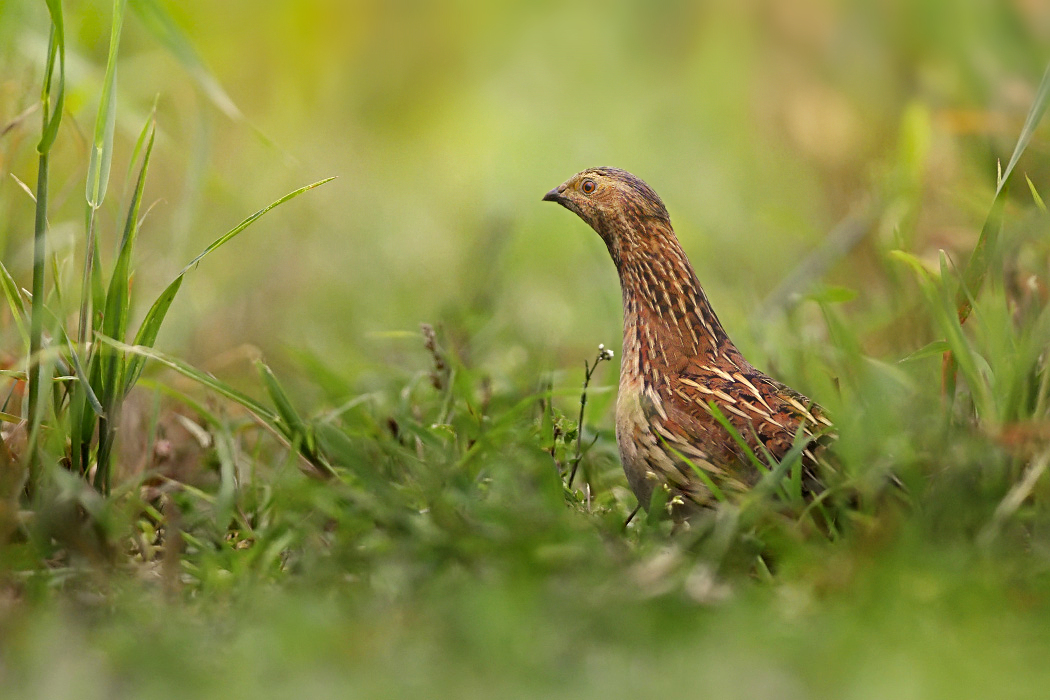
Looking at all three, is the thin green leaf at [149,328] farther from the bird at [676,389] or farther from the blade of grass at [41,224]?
the bird at [676,389]

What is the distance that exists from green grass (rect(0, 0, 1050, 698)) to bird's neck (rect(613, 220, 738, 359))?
1.15ft

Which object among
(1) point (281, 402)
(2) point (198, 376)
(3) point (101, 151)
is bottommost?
(1) point (281, 402)

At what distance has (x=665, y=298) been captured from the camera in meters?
3.66

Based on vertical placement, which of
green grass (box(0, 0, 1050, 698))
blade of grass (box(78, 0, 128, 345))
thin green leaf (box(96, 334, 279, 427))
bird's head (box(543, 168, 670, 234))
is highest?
blade of grass (box(78, 0, 128, 345))

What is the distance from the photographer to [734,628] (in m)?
2.29

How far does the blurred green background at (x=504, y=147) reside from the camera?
16.2 ft

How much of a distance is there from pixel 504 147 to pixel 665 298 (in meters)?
6.39

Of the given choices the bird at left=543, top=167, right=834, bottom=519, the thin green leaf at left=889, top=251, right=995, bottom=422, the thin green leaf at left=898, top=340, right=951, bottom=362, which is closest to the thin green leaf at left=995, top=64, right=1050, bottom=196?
the thin green leaf at left=889, top=251, right=995, bottom=422

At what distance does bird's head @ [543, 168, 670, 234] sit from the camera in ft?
12.5

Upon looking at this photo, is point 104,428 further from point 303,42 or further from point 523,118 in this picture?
point 523,118

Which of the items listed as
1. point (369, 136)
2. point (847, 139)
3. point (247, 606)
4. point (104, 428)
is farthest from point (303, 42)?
point (247, 606)

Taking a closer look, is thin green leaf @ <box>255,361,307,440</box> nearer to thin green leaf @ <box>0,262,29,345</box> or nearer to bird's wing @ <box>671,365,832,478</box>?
thin green leaf @ <box>0,262,29,345</box>

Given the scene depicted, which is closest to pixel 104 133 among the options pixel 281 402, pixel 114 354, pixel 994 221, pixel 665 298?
pixel 114 354

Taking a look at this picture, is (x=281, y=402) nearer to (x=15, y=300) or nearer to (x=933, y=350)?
(x=15, y=300)
